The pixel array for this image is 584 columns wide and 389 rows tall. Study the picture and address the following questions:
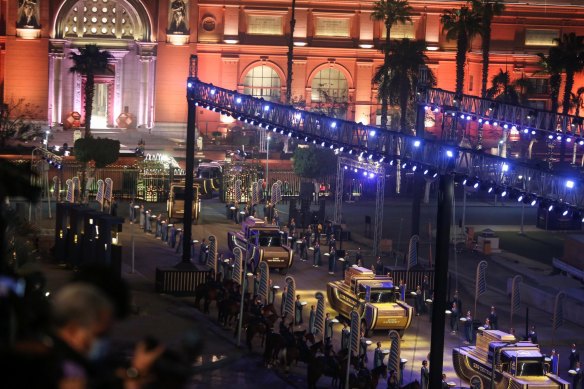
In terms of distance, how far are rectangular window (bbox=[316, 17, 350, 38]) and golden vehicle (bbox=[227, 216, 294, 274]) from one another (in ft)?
157

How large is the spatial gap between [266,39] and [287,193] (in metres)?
24.6

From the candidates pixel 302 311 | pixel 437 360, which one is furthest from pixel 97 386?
pixel 302 311

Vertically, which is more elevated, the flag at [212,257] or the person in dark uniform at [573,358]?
the flag at [212,257]

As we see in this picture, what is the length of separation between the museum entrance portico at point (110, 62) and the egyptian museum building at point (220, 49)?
7cm

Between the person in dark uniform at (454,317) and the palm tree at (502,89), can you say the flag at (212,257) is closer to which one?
the person in dark uniform at (454,317)

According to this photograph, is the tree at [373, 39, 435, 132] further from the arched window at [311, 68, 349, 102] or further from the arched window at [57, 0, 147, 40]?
the arched window at [57, 0, 147, 40]

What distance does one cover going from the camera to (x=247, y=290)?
4216 centimetres

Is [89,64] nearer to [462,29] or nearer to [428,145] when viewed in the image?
[462,29]

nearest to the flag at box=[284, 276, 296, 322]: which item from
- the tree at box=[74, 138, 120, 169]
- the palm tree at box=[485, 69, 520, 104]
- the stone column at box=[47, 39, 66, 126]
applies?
the tree at box=[74, 138, 120, 169]

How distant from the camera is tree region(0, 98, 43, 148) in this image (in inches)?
2938

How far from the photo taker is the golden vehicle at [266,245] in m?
47.0

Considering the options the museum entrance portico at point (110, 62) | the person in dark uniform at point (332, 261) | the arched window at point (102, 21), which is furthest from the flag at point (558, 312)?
the arched window at point (102, 21)

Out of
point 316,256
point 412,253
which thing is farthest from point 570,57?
point 412,253

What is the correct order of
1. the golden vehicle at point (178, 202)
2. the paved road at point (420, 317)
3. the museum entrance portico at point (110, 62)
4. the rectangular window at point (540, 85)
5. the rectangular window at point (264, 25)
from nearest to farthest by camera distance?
the paved road at point (420, 317) < the golden vehicle at point (178, 202) < the museum entrance portico at point (110, 62) < the rectangular window at point (264, 25) < the rectangular window at point (540, 85)
